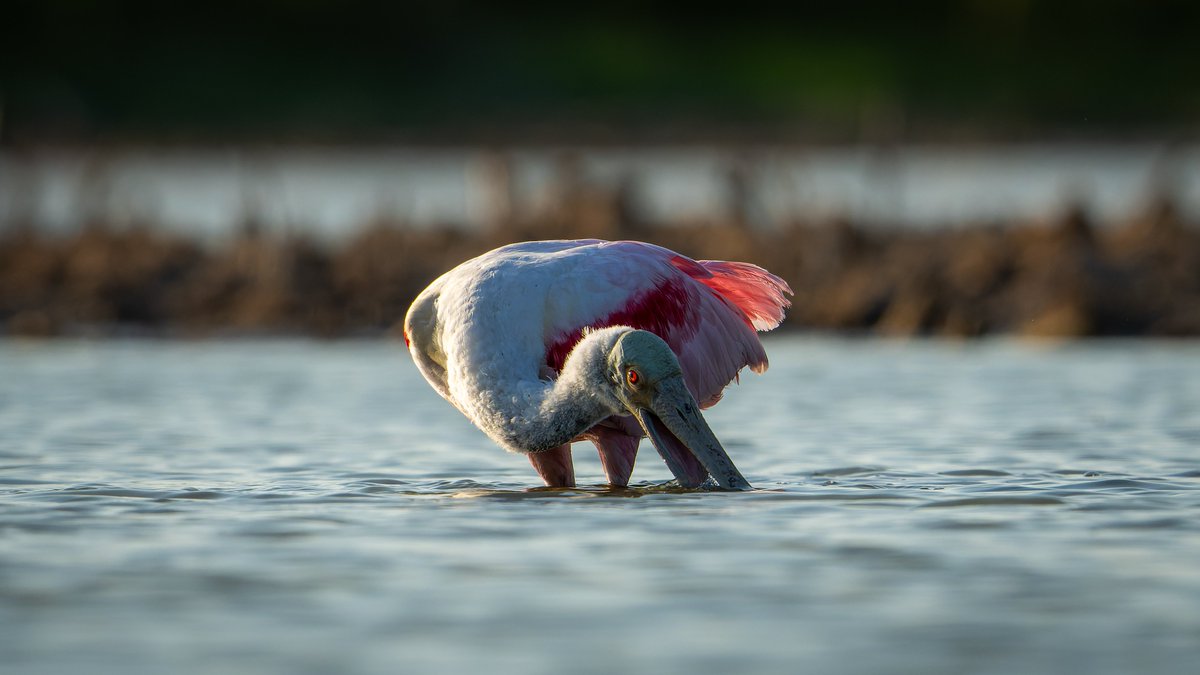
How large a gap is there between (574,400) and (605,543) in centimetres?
99

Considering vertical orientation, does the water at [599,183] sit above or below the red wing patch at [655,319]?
above

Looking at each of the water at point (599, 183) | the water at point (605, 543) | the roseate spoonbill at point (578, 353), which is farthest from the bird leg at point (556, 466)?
the water at point (599, 183)

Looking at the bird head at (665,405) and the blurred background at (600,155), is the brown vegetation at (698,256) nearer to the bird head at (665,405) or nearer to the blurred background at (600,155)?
the blurred background at (600,155)

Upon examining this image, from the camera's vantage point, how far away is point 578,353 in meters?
8.85

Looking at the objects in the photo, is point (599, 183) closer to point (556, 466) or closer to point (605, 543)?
point (556, 466)

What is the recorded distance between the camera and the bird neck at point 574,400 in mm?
8812

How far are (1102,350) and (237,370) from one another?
23.4ft

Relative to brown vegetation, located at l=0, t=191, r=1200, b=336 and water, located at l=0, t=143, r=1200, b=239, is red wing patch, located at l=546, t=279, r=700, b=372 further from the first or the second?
water, located at l=0, t=143, r=1200, b=239

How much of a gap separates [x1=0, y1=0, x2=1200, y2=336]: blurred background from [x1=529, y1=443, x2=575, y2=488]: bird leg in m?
9.38

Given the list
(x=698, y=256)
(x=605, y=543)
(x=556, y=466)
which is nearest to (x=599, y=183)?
(x=698, y=256)

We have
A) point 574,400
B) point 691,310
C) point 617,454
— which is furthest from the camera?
point 691,310

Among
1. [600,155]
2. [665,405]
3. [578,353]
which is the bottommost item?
[665,405]

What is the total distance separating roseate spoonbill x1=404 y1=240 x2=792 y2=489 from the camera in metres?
8.87

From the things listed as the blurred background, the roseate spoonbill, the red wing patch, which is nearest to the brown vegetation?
the blurred background
